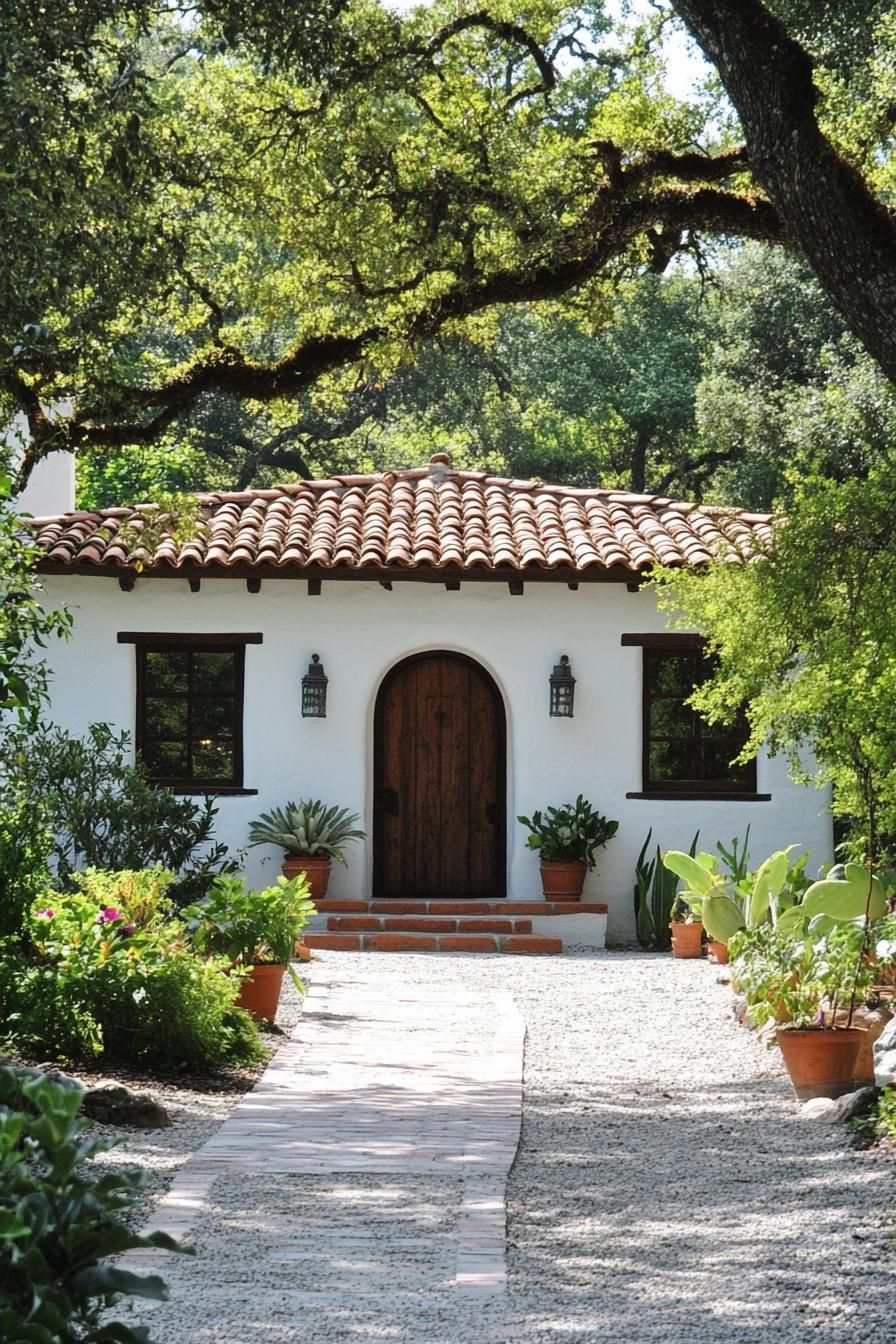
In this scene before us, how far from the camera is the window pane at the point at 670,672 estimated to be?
14734 mm

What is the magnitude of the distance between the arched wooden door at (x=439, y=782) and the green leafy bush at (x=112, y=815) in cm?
257

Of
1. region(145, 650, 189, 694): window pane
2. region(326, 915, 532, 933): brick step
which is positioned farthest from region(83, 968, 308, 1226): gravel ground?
region(145, 650, 189, 694): window pane

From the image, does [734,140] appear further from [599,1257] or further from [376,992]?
[599,1257]

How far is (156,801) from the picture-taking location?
1234 centimetres

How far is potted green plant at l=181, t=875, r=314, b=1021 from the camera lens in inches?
364

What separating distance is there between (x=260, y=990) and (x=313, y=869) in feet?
15.3

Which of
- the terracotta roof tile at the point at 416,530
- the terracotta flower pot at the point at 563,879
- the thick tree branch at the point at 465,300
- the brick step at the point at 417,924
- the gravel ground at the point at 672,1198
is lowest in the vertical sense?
the gravel ground at the point at 672,1198

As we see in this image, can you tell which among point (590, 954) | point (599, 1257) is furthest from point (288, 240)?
point (599, 1257)

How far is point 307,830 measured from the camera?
46.3ft

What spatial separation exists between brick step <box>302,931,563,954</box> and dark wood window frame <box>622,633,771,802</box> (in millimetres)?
1803

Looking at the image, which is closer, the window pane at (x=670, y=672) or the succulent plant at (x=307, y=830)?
the succulent plant at (x=307, y=830)

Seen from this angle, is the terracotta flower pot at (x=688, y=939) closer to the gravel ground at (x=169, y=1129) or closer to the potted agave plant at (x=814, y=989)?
the potted agave plant at (x=814, y=989)

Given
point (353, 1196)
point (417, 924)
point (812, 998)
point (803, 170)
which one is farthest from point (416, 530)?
point (353, 1196)

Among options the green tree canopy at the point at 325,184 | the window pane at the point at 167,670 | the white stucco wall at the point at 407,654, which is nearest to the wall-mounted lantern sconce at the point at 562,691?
the white stucco wall at the point at 407,654
